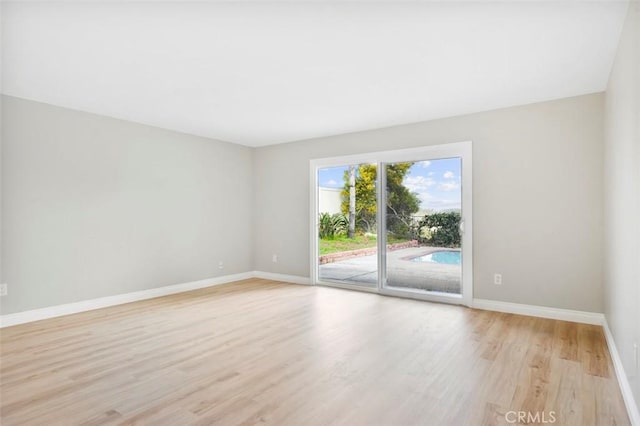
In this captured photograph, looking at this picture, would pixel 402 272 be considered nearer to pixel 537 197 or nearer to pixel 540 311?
pixel 540 311

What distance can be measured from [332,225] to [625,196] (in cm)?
382

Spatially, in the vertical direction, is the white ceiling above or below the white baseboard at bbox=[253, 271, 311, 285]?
above

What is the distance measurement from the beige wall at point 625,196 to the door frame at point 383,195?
1.38 m

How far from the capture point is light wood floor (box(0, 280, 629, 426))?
201 cm

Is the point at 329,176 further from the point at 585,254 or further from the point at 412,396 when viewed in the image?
the point at 412,396

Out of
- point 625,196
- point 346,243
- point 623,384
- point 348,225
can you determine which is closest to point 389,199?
point 348,225

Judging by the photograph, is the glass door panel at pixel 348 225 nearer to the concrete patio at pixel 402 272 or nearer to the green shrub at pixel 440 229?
the concrete patio at pixel 402 272

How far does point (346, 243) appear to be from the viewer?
216 inches

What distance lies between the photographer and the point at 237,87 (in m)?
3.38

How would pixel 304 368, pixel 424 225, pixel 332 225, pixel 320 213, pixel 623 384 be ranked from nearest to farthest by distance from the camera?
1. pixel 623 384
2. pixel 304 368
3. pixel 424 225
4. pixel 332 225
5. pixel 320 213

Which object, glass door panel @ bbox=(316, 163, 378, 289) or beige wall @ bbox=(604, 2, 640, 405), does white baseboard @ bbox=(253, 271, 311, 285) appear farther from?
beige wall @ bbox=(604, 2, 640, 405)

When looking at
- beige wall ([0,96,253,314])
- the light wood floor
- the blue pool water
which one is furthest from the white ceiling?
the light wood floor

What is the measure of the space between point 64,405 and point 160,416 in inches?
25.5

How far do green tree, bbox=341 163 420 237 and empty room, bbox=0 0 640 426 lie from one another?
0.11 feet
